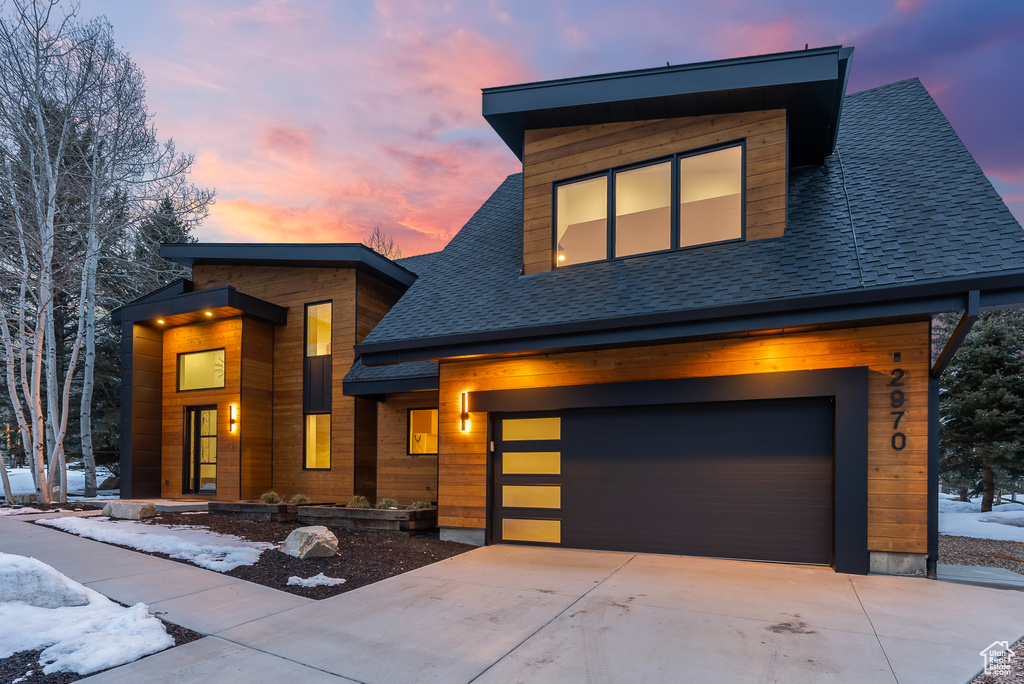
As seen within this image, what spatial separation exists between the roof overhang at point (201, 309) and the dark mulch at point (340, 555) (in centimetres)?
444

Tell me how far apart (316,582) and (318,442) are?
716cm

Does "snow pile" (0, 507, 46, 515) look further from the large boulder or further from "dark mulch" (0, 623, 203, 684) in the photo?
"dark mulch" (0, 623, 203, 684)

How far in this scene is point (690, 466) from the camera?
7.31 metres

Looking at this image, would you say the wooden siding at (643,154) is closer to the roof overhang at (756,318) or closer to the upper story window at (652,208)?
the upper story window at (652,208)

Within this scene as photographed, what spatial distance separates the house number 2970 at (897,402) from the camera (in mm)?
6066

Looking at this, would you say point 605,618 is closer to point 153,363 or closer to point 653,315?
point 653,315

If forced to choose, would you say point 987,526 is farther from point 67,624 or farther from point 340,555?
point 67,624

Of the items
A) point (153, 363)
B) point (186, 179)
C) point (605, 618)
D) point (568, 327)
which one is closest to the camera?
point (605, 618)

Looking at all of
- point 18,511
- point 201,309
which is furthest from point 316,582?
point 201,309

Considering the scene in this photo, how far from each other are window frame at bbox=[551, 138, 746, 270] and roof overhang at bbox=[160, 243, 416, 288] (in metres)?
5.06

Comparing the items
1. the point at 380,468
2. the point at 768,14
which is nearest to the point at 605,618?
the point at 380,468

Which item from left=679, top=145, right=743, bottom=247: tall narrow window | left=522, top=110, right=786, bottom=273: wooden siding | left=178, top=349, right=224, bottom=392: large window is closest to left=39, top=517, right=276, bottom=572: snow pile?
left=178, top=349, right=224, bottom=392: large window

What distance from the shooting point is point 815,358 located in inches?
257

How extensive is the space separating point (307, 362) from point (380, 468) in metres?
3.07
